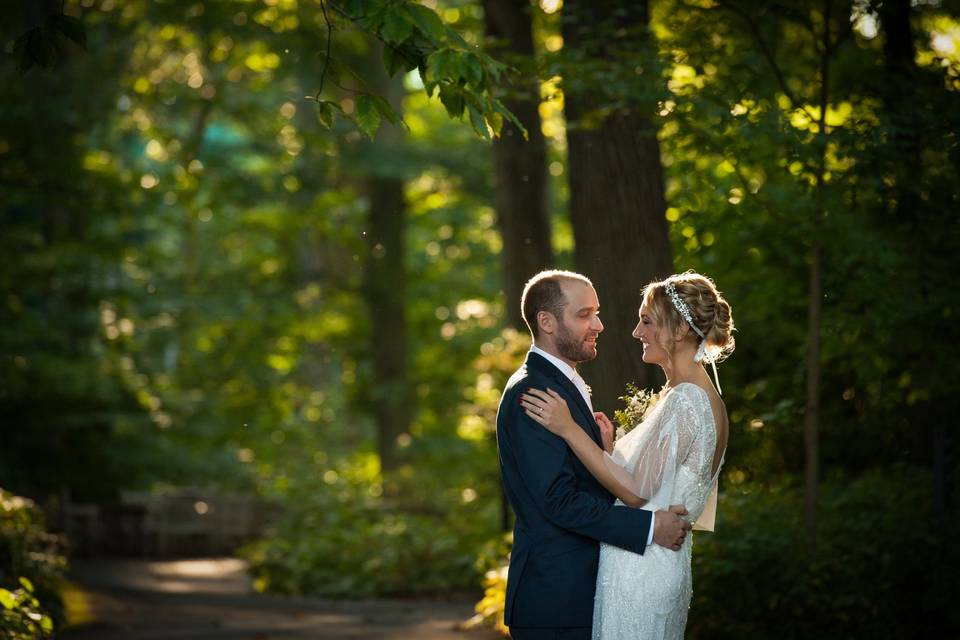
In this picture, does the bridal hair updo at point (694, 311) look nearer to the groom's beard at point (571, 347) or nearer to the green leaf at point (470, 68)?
the groom's beard at point (571, 347)

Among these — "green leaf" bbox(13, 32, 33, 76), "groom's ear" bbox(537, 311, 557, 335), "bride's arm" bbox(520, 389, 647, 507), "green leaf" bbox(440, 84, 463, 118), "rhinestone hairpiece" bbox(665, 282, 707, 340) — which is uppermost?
"green leaf" bbox(13, 32, 33, 76)

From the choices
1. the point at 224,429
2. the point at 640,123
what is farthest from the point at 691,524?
the point at 224,429

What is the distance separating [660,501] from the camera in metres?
4.92

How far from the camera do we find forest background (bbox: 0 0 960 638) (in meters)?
8.46

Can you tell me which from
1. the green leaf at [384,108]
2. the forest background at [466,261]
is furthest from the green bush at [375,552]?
the green leaf at [384,108]

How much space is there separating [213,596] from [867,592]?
7.37 m

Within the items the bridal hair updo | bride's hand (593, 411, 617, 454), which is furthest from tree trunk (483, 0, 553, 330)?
the bridal hair updo

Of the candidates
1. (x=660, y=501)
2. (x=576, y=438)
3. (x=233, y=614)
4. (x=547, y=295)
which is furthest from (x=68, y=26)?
(x=233, y=614)

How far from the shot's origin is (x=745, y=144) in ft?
28.7

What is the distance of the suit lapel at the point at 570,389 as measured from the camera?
4852 millimetres

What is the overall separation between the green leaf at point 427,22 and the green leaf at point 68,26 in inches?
58.7

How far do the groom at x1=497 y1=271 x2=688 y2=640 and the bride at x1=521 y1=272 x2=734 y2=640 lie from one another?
0.07 metres

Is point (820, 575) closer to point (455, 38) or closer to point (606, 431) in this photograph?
point (606, 431)

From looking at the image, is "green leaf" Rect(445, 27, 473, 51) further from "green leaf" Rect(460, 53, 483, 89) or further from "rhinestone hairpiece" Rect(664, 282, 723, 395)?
"rhinestone hairpiece" Rect(664, 282, 723, 395)
